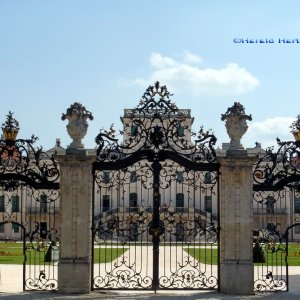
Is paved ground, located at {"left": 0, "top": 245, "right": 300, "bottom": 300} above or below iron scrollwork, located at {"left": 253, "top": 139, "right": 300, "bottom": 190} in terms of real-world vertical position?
below

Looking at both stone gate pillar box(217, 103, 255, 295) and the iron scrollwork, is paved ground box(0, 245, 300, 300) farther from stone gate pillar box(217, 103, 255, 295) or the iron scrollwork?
the iron scrollwork

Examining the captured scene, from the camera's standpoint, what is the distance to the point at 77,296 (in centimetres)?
1494

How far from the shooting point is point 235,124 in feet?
52.2

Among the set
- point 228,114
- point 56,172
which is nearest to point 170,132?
point 228,114

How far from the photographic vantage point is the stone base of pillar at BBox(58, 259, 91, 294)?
15359 mm

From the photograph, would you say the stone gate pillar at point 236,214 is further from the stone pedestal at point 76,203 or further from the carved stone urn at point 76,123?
the carved stone urn at point 76,123

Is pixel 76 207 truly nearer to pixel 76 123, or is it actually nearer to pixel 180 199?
pixel 76 123

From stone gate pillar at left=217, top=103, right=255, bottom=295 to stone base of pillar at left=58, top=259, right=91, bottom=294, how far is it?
10.5 ft

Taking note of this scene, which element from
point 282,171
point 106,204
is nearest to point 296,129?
point 282,171

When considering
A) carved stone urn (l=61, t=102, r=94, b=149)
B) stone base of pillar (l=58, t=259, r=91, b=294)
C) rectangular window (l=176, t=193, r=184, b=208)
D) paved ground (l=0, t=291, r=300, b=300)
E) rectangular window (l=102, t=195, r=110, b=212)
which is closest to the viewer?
paved ground (l=0, t=291, r=300, b=300)

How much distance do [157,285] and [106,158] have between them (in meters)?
3.31

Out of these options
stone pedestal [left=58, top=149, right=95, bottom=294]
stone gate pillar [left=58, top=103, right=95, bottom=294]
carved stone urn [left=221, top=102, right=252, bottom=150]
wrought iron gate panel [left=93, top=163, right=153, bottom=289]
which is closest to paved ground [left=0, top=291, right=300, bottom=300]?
wrought iron gate panel [left=93, top=163, right=153, bottom=289]

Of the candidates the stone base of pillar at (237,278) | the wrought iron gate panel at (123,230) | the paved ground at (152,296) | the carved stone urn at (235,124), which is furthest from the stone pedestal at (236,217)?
the wrought iron gate panel at (123,230)

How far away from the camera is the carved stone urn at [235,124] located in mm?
15906
